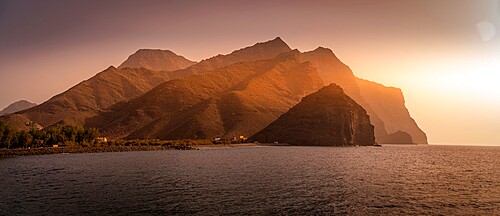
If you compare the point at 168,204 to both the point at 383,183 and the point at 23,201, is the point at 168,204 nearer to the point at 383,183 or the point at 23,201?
the point at 23,201

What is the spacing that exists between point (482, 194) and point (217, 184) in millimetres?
46414

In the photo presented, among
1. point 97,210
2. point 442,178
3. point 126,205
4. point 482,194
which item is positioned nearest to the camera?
point 97,210

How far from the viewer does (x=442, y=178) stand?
90375mm

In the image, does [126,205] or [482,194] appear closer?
[126,205]

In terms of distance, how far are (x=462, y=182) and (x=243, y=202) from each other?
174 feet

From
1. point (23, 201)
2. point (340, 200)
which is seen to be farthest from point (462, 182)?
point (23, 201)

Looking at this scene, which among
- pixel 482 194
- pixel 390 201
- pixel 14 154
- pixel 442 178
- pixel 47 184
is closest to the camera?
pixel 390 201

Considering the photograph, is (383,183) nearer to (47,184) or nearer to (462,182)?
(462,182)

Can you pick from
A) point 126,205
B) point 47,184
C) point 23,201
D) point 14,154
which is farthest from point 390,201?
point 14,154

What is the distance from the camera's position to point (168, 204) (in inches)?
2135

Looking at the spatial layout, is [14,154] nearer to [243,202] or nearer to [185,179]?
[185,179]

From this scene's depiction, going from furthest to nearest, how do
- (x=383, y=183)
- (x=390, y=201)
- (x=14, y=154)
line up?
(x=14, y=154), (x=383, y=183), (x=390, y=201)

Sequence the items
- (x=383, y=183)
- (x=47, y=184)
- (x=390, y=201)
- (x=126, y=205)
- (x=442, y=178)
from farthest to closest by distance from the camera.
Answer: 1. (x=442, y=178)
2. (x=383, y=183)
3. (x=47, y=184)
4. (x=390, y=201)
5. (x=126, y=205)

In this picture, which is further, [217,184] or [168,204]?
[217,184]
